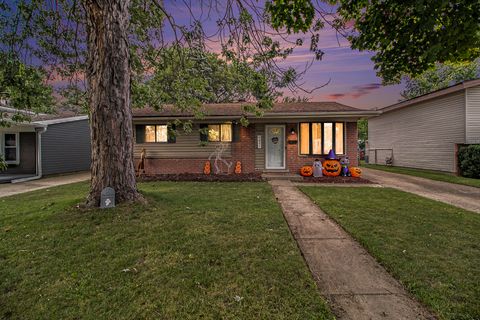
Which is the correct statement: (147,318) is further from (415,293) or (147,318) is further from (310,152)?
(310,152)

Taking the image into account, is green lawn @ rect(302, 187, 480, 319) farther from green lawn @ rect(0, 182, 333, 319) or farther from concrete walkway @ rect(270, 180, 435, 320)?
green lawn @ rect(0, 182, 333, 319)

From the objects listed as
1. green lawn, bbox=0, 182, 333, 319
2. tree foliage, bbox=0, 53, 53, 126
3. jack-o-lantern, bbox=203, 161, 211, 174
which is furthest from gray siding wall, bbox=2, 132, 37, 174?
green lawn, bbox=0, 182, 333, 319

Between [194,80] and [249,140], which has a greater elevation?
[194,80]

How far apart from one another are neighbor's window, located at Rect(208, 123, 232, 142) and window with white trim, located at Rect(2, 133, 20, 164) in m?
11.8

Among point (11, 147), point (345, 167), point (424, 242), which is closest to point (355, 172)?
point (345, 167)

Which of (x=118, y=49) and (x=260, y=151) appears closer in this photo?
(x=118, y=49)

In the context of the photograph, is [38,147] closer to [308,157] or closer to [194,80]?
[194,80]

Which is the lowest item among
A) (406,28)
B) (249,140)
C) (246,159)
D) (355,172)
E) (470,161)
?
(355,172)

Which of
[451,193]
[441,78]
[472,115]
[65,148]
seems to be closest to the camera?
[451,193]

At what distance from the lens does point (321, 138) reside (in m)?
11.0

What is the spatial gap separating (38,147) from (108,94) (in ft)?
39.1

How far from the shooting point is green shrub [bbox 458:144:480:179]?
9.92 meters

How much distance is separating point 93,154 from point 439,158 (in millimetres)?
15757

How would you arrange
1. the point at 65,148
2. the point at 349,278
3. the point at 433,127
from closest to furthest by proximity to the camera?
the point at 349,278 < the point at 433,127 < the point at 65,148
